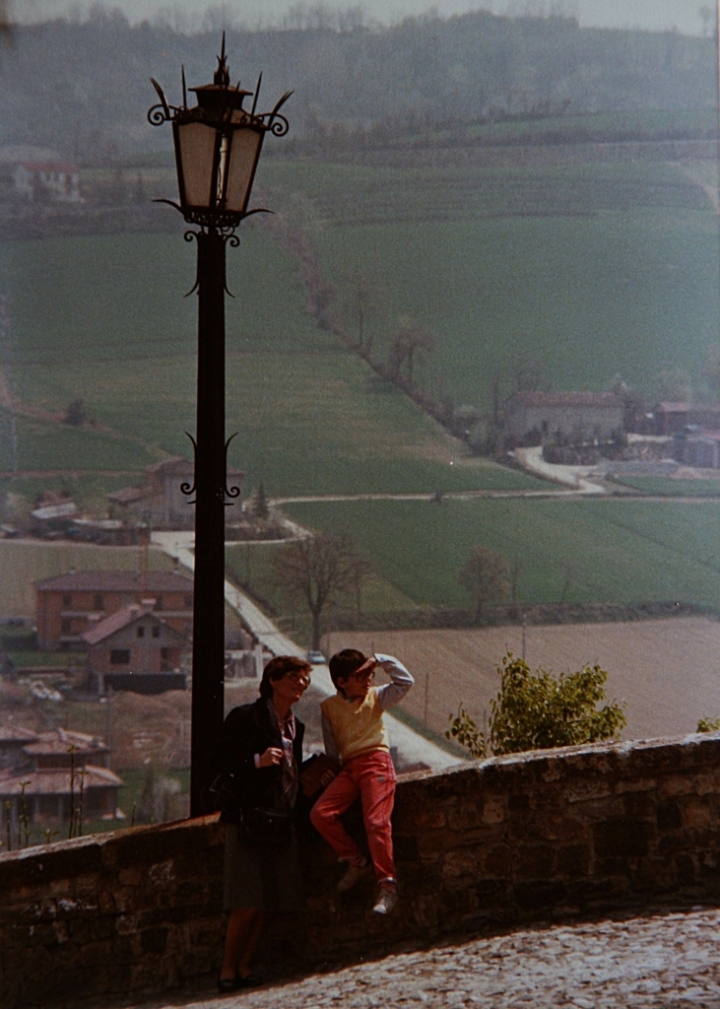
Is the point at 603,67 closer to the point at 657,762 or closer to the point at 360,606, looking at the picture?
the point at 360,606

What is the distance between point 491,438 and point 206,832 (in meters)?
32.7

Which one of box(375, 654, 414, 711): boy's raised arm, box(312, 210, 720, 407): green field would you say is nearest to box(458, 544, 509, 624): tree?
box(312, 210, 720, 407): green field

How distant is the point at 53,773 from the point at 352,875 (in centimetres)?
3064

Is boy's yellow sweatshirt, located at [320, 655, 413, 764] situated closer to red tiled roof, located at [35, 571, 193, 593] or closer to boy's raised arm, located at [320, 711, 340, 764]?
boy's raised arm, located at [320, 711, 340, 764]

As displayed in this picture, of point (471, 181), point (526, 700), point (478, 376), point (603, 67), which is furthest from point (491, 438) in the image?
point (526, 700)

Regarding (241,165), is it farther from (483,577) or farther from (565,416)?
(565,416)

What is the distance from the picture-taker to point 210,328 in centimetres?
465

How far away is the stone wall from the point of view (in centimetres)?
445

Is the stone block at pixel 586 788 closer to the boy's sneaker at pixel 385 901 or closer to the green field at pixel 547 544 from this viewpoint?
the boy's sneaker at pixel 385 901

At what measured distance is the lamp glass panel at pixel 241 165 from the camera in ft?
14.8

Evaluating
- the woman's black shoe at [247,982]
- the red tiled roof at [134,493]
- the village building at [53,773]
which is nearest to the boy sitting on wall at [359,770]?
→ the woman's black shoe at [247,982]

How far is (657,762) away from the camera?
4473 mm

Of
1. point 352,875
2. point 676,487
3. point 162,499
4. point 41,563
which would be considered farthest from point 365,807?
point 676,487

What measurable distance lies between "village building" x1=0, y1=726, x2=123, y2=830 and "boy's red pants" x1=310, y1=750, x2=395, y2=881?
2896 centimetres
